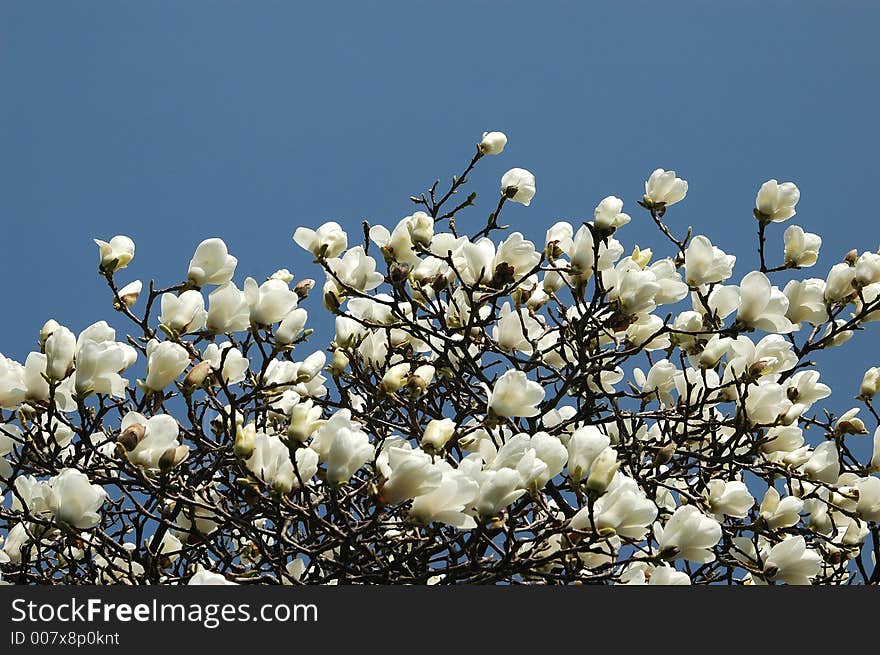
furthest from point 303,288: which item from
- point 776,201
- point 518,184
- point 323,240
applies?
point 776,201

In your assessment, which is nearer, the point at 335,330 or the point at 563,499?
the point at 563,499

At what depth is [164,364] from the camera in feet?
5.37

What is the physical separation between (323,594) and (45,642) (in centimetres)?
47

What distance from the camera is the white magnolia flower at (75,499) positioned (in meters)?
1.45

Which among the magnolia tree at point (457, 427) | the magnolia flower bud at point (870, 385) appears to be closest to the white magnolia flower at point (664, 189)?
the magnolia tree at point (457, 427)

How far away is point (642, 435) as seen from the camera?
98.5 inches

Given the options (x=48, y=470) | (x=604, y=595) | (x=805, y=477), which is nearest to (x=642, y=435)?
(x=805, y=477)

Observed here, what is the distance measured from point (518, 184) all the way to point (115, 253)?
104 cm

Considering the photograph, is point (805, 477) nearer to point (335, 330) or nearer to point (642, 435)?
point (642, 435)

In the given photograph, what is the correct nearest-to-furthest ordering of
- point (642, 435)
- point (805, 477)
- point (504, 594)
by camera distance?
point (504, 594), point (805, 477), point (642, 435)

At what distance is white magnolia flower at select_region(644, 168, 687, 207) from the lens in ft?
7.54

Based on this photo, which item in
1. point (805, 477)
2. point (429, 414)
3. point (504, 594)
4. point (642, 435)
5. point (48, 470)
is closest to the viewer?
point (504, 594)

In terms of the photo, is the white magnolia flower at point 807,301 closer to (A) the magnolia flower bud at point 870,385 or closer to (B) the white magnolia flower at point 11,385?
(A) the magnolia flower bud at point 870,385

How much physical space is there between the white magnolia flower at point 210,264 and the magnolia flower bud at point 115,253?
143mm
